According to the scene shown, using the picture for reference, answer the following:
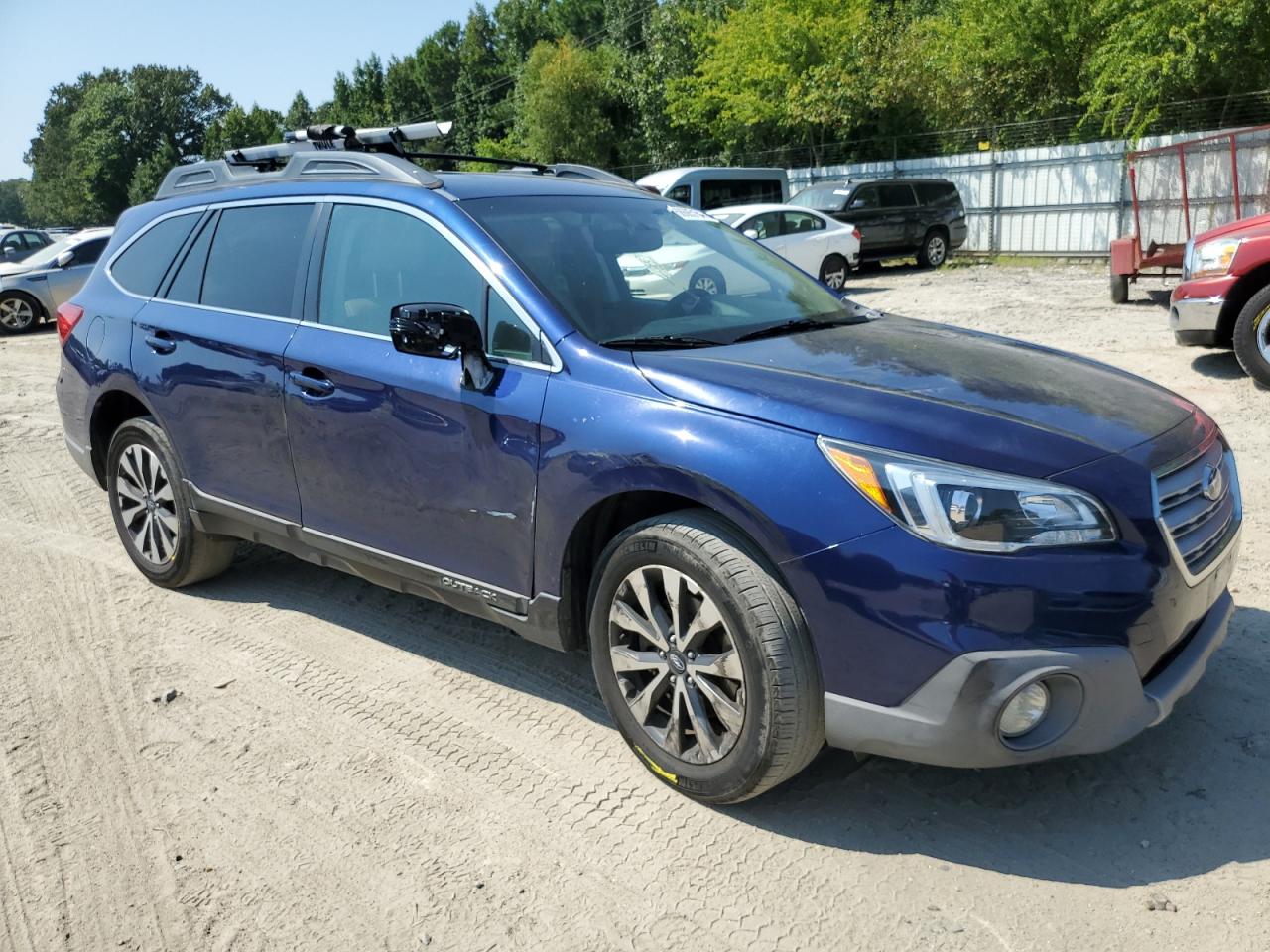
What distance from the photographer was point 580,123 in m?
48.6

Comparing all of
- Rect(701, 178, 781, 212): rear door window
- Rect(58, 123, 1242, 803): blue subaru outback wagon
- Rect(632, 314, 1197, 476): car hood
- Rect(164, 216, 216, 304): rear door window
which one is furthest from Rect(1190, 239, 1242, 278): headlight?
Rect(701, 178, 781, 212): rear door window

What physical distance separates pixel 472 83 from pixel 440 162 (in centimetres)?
7669

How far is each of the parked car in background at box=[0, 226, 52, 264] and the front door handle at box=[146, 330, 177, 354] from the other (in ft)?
63.9

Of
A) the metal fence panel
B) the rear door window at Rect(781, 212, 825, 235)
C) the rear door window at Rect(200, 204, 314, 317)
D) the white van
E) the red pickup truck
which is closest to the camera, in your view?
the rear door window at Rect(200, 204, 314, 317)

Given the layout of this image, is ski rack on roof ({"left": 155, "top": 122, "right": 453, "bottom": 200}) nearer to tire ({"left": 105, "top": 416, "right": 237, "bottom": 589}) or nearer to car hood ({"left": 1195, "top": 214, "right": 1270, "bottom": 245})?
tire ({"left": 105, "top": 416, "right": 237, "bottom": 589})

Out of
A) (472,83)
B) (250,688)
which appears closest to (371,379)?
(250,688)

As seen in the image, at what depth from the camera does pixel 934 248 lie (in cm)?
2138

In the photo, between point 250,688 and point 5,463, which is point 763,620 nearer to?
point 250,688

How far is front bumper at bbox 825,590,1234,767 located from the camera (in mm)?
2475

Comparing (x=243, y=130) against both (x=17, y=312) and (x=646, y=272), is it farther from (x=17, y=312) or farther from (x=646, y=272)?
(x=646, y=272)

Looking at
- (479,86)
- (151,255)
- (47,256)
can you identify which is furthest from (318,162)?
(479,86)

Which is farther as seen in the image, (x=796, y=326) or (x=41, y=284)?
(x=41, y=284)

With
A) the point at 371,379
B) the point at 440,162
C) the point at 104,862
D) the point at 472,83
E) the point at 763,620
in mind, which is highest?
the point at 472,83

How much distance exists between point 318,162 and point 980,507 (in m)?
3.00
